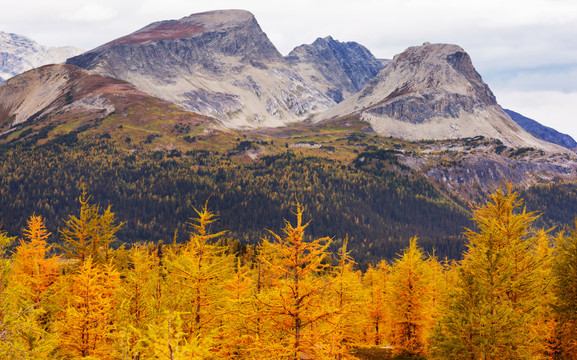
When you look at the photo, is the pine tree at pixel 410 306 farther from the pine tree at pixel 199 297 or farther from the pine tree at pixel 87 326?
the pine tree at pixel 87 326

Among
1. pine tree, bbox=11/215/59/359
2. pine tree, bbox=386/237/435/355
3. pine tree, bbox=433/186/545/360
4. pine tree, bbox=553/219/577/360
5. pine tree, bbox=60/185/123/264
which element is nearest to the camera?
pine tree, bbox=433/186/545/360

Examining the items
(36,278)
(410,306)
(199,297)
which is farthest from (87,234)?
(410,306)

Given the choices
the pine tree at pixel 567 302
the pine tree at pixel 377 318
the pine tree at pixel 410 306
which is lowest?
the pine tree at pixel 377 318

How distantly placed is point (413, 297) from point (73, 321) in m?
29.1

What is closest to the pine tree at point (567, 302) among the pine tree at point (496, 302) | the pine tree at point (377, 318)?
the pine tree at point (496, 302)

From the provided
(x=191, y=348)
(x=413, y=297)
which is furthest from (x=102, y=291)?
(x=413, y=297)

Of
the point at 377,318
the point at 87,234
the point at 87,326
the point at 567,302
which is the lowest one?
the point at 377,318

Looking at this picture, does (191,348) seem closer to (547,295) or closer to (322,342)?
(322,342)

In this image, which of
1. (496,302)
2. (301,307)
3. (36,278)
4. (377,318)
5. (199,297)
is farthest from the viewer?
(377,318)

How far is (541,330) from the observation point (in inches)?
1066

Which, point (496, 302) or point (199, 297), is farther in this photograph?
point (199, 297)

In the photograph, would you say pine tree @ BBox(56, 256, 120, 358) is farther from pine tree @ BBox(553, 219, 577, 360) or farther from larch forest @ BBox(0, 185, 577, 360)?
pine tree @ BBox(553, 219, 577, 360)

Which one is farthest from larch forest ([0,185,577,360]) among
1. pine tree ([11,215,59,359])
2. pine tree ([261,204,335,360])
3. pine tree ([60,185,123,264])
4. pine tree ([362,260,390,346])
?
pine tree ([362,260,390,346])

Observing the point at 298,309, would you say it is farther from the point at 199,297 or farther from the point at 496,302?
the point at 496,302
